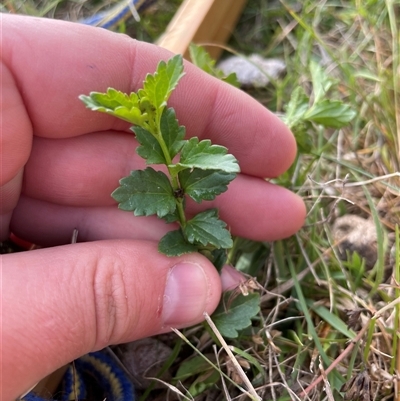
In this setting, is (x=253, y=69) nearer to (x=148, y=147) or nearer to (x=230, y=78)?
(x=230, y=78)

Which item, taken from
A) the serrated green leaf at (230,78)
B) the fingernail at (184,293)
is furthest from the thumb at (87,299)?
the serrated green leaf at (230,78)

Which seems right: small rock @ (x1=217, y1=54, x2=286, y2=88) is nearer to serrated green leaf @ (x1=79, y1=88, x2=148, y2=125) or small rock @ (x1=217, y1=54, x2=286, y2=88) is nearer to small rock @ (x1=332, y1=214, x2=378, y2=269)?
small rock @ (x1=332, y1=214, x2=378, y2=269)

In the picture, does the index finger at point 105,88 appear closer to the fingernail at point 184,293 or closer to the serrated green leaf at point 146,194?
the serrated green leaf at point 146,194

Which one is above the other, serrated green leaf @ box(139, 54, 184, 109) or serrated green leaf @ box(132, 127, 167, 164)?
serrated green leaf @ box(139, 54, 184, 109)

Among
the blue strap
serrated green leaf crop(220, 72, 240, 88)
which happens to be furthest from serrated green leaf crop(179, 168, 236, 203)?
the blue strap

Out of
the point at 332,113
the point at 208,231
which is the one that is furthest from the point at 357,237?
the point at 208,231
